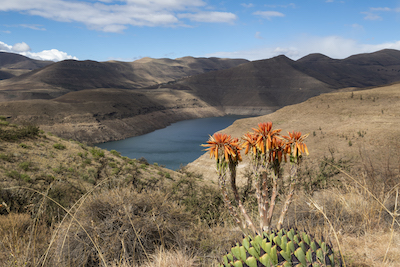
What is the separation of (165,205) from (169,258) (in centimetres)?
153

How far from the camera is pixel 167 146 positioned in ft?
219

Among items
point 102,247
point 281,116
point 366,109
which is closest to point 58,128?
point 281,116

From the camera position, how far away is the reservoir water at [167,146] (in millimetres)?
55125

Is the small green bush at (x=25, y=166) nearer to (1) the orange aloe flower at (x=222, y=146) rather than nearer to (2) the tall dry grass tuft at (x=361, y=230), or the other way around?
(1) the orange aloe flower at (x=222, y=146)

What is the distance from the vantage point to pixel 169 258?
3.73m

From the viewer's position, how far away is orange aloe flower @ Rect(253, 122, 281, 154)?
3.81 m

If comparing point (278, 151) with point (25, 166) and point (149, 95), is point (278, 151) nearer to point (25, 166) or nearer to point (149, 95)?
point (25, 166)

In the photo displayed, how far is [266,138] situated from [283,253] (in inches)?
69.0

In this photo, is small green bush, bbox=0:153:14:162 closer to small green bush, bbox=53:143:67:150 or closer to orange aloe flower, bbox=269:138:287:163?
small green bush, bbox=53:143:67:150

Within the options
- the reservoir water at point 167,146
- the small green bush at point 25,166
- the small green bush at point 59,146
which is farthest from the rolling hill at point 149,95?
the small green bush at point 25,166

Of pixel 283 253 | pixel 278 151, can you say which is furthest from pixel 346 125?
pixel 283 253

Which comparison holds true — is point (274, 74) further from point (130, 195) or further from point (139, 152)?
point (130, 195)

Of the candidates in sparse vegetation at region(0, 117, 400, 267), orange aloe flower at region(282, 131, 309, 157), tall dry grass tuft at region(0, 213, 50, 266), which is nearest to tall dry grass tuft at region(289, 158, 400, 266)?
sparse vegetation at region(0, 117, 400, 267)

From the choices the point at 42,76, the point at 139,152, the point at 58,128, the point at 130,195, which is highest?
the point at 42,76
